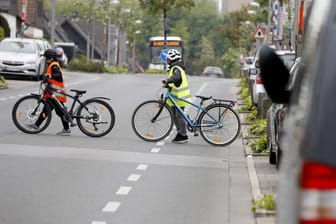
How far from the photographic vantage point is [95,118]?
59.0ft

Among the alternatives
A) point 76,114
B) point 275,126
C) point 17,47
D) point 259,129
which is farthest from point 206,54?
point 275,126

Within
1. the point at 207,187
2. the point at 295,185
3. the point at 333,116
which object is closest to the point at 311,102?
the point at 333,116

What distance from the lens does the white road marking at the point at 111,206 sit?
32.9 feet

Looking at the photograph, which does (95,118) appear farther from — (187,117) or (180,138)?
(187,117)

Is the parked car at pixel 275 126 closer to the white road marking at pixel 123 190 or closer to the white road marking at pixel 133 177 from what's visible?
the white road marking at pixel 133 177

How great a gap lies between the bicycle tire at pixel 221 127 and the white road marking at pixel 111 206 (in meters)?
7.02

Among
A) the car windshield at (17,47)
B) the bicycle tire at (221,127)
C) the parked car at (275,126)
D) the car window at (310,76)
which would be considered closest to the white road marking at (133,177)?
the parked car at (275,126)

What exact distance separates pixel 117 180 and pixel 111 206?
2090mm

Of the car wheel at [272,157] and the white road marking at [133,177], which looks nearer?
the white road marking at [133,177]

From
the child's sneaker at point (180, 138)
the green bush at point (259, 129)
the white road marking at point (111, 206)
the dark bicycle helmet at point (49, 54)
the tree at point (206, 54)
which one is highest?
the dark bicycle helmet at point (49, 54)

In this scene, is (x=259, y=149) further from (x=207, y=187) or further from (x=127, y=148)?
(x=207, y=187)

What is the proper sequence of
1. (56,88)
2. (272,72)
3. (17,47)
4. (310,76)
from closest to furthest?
(310,76), (272,72), (56,88), (17,47)

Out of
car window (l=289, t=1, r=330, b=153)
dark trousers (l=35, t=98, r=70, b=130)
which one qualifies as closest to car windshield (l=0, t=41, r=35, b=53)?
dark trousers (l=35, t=98, r=70, b=130)

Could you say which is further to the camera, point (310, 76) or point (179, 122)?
point (179, 122)
